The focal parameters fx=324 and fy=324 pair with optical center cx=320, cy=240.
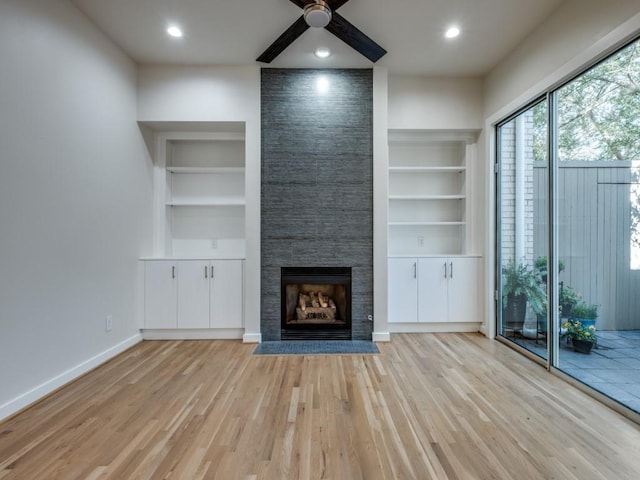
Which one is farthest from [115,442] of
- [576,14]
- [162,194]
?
[576,14]

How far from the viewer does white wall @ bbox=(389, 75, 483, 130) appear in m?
3.81

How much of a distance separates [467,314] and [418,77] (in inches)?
113

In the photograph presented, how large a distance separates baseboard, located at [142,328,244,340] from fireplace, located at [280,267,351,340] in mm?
589

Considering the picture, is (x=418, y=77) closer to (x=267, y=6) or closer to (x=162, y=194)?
(x=267, y=6)

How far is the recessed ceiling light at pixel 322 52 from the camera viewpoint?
3225 mm

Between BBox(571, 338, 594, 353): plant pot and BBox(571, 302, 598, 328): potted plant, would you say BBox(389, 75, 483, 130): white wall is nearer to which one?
BBox(571, 302, 598, 328): potted plant

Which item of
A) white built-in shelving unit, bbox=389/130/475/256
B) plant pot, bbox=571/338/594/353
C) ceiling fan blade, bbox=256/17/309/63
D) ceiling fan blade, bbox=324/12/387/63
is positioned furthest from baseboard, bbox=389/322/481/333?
ceiling fan blade, bbox=256/17/309/63

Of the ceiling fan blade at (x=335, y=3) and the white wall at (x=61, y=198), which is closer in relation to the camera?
the white wall at (x=61, y=198)

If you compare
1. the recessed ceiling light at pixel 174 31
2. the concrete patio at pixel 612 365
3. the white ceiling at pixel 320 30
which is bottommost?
the concrete patio at pixel 612 365

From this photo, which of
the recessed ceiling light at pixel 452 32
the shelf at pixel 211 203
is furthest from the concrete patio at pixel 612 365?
the shelf at pixel 211 203

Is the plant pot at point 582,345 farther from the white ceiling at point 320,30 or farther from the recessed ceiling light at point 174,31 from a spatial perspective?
the recessed ceiling light at point 174,31

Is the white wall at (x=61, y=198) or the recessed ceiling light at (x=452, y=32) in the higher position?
the recessed ceiling light at (x=452, y=32)

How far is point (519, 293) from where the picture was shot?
10.9ft

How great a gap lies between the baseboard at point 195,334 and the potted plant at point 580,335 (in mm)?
3098
